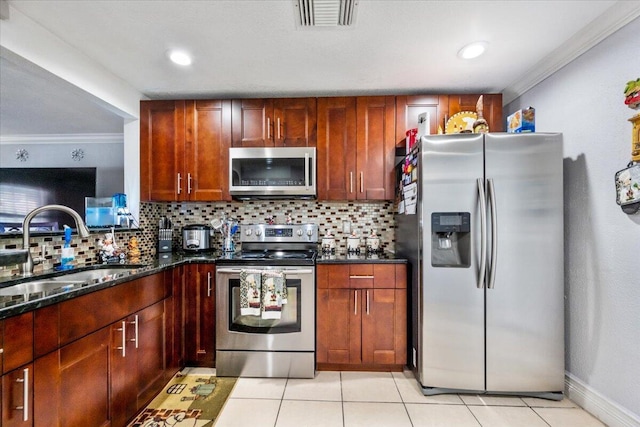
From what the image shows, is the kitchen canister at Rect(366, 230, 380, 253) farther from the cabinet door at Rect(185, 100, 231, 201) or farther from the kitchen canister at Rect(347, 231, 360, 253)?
the cabinet door at Rect(185, 100, 231, 201)

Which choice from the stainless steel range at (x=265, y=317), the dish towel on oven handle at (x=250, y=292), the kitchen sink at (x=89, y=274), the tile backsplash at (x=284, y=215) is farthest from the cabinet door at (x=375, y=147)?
the kitchen sink at (x=89, y=274)

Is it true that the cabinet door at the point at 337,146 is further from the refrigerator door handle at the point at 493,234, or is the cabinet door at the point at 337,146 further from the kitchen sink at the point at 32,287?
the kitchen sink at the point at 32,287

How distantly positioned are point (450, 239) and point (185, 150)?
7.63 feet

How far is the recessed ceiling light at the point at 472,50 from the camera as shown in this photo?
1.87m

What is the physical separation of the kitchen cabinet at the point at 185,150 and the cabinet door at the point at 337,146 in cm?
85

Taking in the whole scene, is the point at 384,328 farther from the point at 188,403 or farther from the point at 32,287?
the point at 32,287

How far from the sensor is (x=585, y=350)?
1.83m

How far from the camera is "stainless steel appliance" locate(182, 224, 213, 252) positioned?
8.85 ft

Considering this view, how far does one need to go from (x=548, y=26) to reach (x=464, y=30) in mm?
479

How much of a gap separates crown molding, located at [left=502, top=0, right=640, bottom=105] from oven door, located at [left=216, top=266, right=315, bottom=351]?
2.23 m

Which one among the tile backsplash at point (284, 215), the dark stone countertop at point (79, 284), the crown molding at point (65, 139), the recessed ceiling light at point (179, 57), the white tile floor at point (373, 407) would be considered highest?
the crown molding at point (65, 139)

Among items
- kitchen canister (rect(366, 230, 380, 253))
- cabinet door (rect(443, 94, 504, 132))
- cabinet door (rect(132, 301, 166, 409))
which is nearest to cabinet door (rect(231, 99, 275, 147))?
kitchen canister (rect(366, 230, 380, 253))

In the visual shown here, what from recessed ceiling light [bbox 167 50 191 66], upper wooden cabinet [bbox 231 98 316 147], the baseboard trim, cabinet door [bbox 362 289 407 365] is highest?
recessed ceiling light [bbox 167 50 191 66]

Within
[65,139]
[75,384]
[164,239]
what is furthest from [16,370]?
[65,139]
